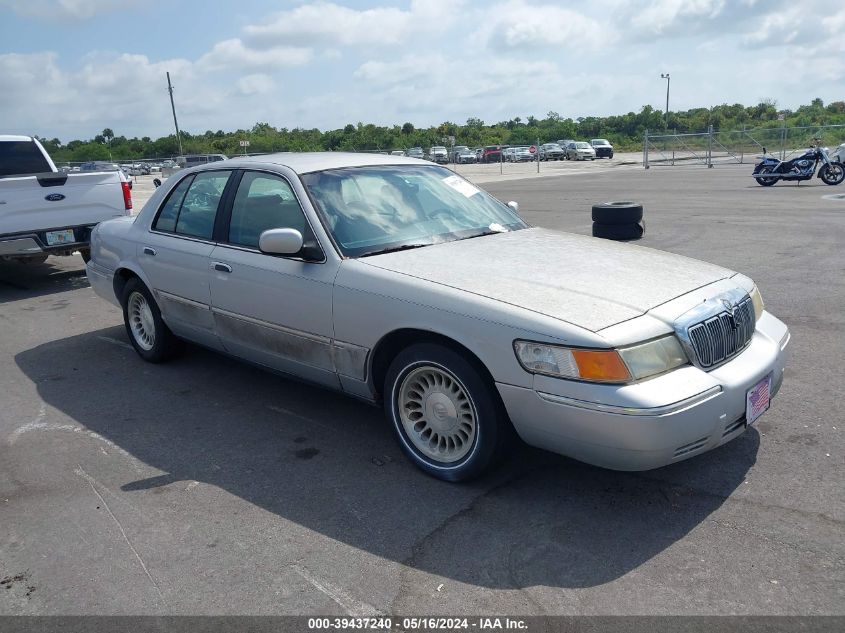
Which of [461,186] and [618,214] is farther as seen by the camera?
[618,214]

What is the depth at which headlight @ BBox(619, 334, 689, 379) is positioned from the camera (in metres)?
3.21

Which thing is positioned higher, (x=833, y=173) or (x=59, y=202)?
(x=59, y=202)

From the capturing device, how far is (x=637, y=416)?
10.2 feet

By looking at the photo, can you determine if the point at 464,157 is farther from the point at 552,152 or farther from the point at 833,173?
the point at 833,173

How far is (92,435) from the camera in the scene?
4.70 metres

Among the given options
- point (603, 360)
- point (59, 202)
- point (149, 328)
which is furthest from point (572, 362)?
point (59, 202)

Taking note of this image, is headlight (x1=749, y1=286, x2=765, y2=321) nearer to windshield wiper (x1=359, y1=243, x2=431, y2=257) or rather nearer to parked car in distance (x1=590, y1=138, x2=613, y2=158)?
windshield wiper (x1=359, y1=243, x2=431, y2=257)

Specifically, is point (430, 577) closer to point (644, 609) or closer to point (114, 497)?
point (644, 609)

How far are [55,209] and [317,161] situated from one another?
5.69 meters

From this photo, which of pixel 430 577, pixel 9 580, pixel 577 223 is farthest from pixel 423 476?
pixel 577 223

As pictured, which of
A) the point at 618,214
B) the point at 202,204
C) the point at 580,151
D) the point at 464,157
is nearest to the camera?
the point at 202,204

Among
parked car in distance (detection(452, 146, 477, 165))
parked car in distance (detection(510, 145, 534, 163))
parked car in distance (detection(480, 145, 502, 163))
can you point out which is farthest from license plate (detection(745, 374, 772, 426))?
parked car in distance (detection(480, 145, 502, 163))

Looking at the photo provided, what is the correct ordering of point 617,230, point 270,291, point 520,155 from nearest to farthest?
point 270,291 < point 617,230 < point 520,155

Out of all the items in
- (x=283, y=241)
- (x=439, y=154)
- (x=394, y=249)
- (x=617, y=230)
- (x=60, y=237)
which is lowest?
(x=439, y=154)
